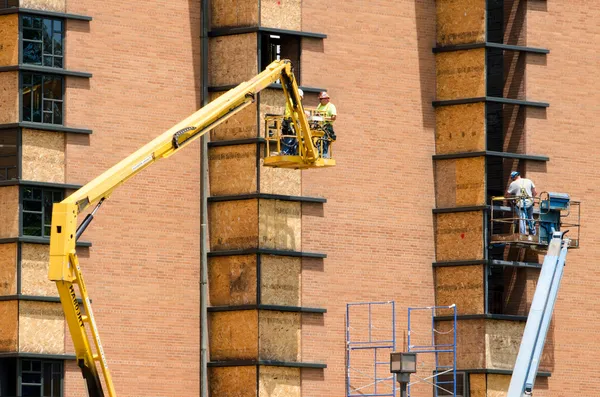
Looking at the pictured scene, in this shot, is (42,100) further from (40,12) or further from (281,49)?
(281,49)

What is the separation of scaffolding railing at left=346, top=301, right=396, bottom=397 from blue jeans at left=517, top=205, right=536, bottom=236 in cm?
454

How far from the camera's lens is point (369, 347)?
5612cm

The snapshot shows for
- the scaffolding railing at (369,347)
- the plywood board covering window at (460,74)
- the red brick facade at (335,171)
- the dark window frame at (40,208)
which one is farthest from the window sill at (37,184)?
the plywood board covering window at (460,74)

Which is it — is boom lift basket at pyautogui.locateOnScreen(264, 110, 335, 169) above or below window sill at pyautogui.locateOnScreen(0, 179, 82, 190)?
above

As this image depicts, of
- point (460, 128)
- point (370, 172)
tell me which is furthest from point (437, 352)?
point (460, 128)

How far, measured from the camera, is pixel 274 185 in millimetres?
55344

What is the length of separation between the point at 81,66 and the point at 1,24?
99.9 inches

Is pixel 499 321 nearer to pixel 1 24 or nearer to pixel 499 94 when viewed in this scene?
pixel 499 94

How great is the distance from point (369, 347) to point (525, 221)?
608 centimetres

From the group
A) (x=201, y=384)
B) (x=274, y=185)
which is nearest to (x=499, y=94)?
(x=274, y=185)

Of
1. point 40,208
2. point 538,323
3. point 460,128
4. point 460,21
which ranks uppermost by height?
point 460,21

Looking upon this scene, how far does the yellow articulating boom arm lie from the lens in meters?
43.2

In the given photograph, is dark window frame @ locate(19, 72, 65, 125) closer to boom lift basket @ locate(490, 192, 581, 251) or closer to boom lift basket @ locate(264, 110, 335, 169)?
boom lift basket @ locate(264, 110, 335, 169)

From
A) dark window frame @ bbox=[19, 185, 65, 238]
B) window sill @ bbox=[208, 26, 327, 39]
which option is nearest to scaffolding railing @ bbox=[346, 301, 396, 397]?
window sill @ bbox=[208, 26, 327, 39]
